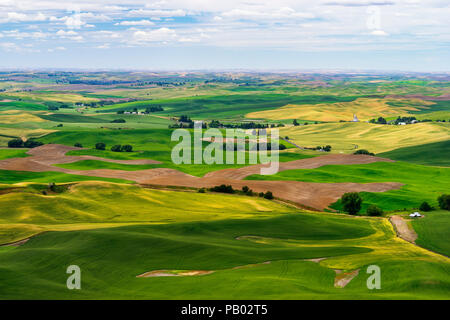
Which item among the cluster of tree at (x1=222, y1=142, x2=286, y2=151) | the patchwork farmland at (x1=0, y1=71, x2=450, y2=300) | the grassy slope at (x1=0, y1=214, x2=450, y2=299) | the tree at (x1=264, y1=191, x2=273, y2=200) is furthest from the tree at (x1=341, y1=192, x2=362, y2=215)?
the cluster of tree at (x1=222, y1=142, x2=286, y2=151)

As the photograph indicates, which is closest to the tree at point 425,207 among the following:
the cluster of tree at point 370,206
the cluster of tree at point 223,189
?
the cluster of tree at point 370,206

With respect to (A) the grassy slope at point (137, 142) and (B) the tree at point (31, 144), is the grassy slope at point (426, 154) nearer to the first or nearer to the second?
(A) the grassy slope at point (137, 142)

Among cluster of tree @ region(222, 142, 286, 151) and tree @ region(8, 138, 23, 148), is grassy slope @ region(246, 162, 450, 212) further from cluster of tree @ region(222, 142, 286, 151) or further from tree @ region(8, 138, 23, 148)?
tree @ region(8, 138, 23, 148)
